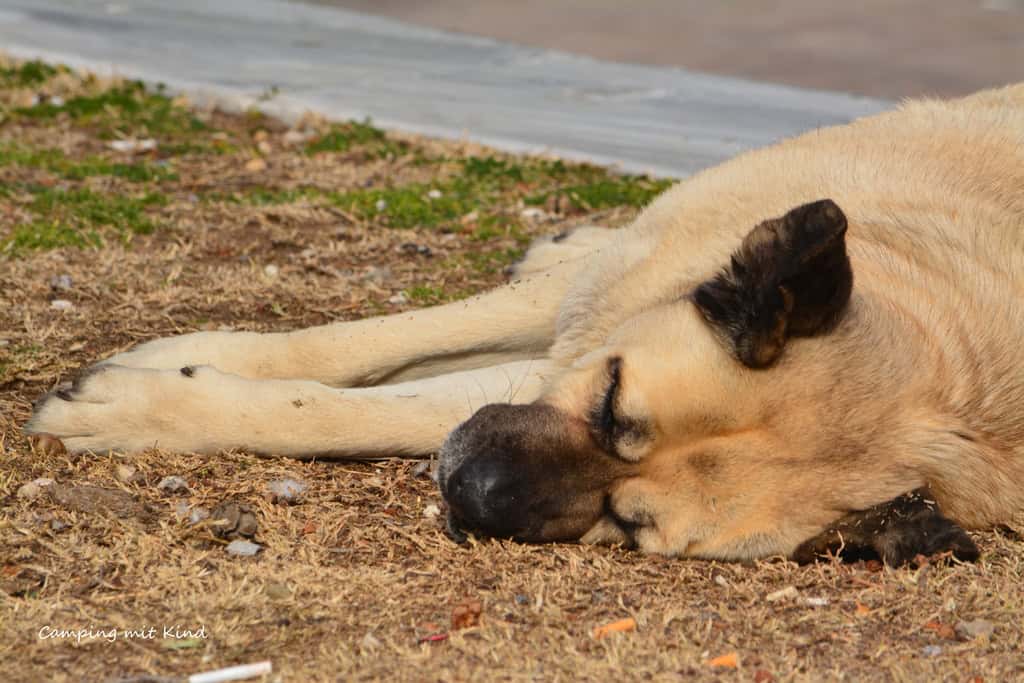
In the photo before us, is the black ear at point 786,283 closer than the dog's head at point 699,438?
Yes

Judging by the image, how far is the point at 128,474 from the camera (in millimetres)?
3410

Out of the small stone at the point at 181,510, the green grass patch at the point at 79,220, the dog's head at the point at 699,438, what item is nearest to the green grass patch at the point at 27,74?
the green grass patch at the point at 79,220

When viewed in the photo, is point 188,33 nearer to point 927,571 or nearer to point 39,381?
point 39,381

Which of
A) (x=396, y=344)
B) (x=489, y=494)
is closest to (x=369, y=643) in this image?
(x=489, y=494)

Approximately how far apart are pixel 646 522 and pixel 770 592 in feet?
1.16

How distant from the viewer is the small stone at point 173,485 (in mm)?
3359

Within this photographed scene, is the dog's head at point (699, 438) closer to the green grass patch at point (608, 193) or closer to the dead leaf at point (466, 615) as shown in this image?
the dead leaf at point (466, 615)

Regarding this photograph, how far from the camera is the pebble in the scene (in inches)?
128

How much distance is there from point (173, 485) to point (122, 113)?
4.59 meters

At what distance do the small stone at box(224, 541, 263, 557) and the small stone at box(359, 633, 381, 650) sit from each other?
54cm

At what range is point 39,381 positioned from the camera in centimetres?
403

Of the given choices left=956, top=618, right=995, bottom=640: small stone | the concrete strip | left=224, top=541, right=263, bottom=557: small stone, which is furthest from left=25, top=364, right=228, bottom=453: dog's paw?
the concrete strip

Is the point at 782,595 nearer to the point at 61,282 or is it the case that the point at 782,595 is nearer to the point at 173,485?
the point at 173,485

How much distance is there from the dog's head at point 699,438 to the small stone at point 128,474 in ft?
3.05
